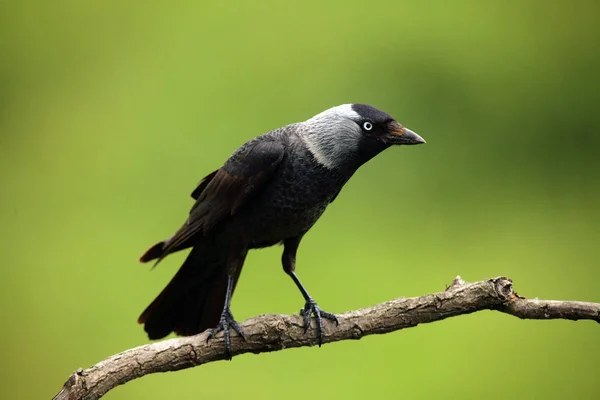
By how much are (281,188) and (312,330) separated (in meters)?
0.44

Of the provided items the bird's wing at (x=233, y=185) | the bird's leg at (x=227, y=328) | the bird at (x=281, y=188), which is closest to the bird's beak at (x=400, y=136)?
the bird at (x=281, y=188)

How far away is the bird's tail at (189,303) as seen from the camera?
8.17ft

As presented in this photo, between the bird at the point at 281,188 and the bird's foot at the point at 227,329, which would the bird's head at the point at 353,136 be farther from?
the bird's foot at the point at 227,329

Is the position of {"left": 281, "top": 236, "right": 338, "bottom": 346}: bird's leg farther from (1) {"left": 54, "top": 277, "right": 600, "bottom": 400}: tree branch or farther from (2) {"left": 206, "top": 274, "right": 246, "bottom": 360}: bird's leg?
(2) {"left": 206, "top": 274, "right": 246, "bottom": 360}: bird's leg

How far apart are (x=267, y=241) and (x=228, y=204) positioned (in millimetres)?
176

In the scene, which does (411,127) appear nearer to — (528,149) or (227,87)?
(528,149)

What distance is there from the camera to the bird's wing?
7.33 ft

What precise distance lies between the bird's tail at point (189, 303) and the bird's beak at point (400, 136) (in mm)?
724

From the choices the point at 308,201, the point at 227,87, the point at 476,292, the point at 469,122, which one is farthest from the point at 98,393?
the point at 469,122

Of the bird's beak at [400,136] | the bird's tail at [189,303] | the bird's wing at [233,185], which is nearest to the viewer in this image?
the bird's beak at [400,136]

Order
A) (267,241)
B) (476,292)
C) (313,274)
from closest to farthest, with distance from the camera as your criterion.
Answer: (476,292) < (267,241) < (313,274)

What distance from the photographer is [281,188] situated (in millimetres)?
2229

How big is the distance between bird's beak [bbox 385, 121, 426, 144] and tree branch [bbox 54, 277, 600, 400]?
41 centimetres

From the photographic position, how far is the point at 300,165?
7.28 ft
